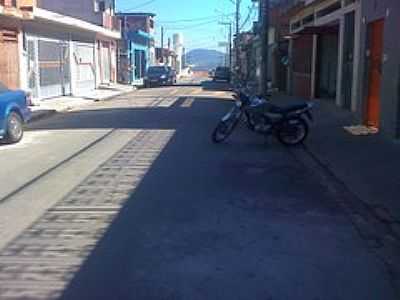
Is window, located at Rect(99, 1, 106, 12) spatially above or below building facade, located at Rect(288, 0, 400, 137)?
above

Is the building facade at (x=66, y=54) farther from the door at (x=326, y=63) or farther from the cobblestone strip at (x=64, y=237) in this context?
the cobblestone strip at (x=64, y=237)

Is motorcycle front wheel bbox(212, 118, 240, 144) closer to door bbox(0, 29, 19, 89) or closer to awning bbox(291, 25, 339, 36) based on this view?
door bbox(0, 29, 19, 89)

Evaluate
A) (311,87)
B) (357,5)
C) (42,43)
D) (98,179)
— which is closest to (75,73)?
(42,43)

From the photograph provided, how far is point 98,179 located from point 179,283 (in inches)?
203

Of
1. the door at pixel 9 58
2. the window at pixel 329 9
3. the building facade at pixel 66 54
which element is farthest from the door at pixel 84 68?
the window at pixel 329 9

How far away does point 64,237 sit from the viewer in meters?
7.10

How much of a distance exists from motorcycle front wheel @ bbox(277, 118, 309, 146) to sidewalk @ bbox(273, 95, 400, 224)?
0.25 m

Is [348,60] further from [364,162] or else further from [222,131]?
[364,162]

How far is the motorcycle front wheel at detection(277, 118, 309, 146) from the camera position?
49.4 feet

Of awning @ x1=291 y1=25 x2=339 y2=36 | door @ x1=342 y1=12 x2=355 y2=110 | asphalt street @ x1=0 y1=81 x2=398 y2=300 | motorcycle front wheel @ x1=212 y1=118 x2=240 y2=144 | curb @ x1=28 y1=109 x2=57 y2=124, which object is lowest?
curb @ x1=28 y1=109 x2=57 y2=124

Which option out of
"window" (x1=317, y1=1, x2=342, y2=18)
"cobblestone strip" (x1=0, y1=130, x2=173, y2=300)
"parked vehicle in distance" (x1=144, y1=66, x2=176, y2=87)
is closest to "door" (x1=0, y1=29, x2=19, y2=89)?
"window" (x1=317, y1=1, x2=342, y2=18)

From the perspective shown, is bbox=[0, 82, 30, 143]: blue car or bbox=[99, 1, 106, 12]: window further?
bbox=[99, 1, 106, 12]: window

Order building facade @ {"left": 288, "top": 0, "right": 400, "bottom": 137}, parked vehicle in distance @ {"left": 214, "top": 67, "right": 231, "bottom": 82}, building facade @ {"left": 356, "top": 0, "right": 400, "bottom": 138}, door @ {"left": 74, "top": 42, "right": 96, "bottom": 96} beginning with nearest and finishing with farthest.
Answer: building facade @ {"left": 356, "top": 0, "right": 400, "bottom": 138}, building facade @ {"left": 288, "top": 0, "right": 400, "bottom": 137}, door @ {"left": 74, "top": 42, "right": 96, "bottom": 96}, parked vehicle in distance @ {"left": 214, "top": 67, "right": 231, "bottom": 82}

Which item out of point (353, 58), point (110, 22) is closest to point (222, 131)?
point (353, 58)
